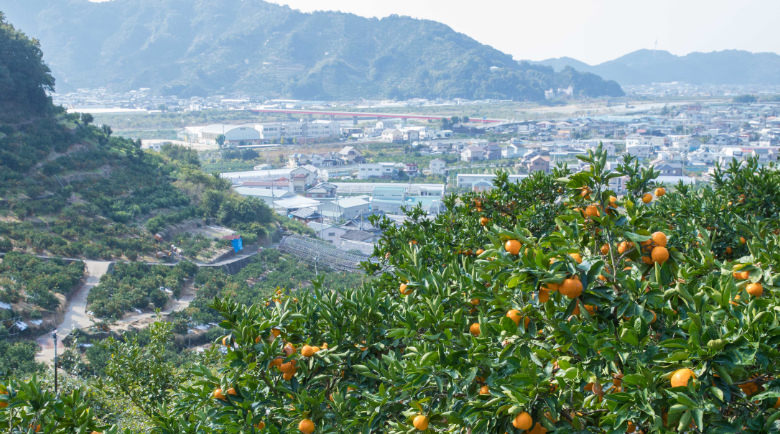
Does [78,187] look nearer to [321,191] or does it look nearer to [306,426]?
[321,191]

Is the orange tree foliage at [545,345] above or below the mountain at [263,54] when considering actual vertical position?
below

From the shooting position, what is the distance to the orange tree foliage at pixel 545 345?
4.74ft

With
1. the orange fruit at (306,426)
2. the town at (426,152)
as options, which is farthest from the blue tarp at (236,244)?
the orange fruit at (306,426)

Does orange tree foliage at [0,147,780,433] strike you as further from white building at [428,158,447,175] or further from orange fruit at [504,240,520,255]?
white building at [428,158,447,175]

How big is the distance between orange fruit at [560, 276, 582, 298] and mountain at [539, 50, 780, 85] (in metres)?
166

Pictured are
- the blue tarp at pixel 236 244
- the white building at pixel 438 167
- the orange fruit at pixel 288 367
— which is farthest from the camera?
the white building at pixel 438 167

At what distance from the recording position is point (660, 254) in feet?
5.67

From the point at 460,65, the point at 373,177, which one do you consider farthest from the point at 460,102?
the point at 373,177

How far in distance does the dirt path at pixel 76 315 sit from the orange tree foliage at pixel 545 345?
355 inches

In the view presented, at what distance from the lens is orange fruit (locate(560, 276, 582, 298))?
1.57 metres

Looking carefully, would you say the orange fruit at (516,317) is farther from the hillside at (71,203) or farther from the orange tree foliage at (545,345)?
the hillside at (71,203)

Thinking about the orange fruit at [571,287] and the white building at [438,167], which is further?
the white building at [438,167]

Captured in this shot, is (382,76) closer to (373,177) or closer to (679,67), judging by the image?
(373,177)

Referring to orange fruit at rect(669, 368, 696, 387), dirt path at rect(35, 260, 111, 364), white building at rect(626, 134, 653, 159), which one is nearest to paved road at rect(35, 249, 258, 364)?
dirt path at rect(35, 260, 111, 364)
